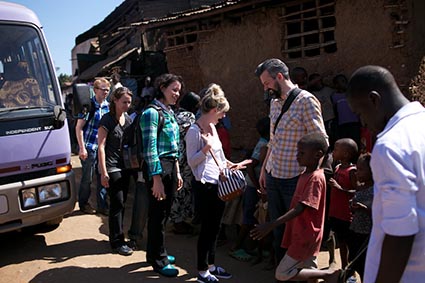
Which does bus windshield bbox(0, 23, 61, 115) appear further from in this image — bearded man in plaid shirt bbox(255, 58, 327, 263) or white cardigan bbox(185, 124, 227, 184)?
bearded man in plaid shirt bbox(255, 58, 327, 263)

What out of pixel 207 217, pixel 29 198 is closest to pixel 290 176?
pixel 207 217

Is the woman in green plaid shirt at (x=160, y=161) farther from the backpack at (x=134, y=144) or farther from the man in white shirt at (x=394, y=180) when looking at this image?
the man in white shirt at (x=394, y=180)

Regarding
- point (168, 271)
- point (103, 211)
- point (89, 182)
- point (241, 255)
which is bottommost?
point (241, 255)

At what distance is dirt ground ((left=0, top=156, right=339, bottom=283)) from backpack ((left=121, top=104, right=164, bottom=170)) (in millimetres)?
1020

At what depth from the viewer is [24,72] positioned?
14.5 feet

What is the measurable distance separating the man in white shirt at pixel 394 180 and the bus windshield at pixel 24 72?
3426 millimetres

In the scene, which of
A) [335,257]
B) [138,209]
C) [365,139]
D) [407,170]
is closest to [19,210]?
[138,209]

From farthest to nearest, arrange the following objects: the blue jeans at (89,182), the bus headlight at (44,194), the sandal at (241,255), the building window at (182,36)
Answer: the building window at (182,36), the blue jeans at (89,182), the sandal at (241,255), the bus headlight at (44,194)

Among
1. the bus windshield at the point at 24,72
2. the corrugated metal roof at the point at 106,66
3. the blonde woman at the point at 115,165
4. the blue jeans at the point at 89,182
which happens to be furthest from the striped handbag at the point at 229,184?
the corrugated metal roof at the point at 106,66

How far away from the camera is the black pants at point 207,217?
3984 millimetres

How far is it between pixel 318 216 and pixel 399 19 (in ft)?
11.6

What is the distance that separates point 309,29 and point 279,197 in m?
4.36

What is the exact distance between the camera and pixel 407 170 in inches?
59.9

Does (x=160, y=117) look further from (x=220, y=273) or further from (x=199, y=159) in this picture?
(x=220, y=273)
